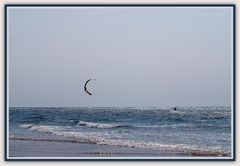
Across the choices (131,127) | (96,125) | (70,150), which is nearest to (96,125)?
(96,125)

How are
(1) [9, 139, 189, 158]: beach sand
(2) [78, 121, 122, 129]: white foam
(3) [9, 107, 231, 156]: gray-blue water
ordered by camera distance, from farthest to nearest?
(2) [78, 121, 122, 129]: white foam < (3) [9, 107, 231, 156]: gray-blue water < (1) [9, 139, 189, 158]: beach sand

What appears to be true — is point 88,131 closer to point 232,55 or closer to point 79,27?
point 79,27

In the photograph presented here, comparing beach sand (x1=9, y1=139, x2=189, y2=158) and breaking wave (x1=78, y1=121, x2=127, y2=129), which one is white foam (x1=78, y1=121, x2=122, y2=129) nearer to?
breaking wave (x1=78, y1=121, x2=127, y2=129)

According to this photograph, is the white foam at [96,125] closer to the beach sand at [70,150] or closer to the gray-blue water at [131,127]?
the gray-blue water at [131,127]

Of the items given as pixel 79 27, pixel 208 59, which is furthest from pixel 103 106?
pixel 208 59

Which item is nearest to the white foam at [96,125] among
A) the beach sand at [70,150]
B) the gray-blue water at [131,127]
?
the gray-blue water at [131,127]

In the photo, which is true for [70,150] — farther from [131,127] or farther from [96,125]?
[131,127]

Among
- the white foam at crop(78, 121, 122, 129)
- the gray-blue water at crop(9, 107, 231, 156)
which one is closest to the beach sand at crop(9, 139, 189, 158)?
the gray-blue water at crop(9, 107, 231, 156)
